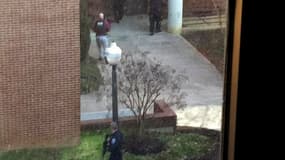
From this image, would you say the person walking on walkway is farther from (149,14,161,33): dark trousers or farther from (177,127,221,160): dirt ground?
(177,127,221,160): dirt ground

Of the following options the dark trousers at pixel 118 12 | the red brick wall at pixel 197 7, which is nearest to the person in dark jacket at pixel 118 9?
the dark trousers at pixel 118 12

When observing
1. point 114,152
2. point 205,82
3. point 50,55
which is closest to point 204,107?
point 205,82

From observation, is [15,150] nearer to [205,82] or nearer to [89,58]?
[89,58]

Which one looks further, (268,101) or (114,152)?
(114,152)

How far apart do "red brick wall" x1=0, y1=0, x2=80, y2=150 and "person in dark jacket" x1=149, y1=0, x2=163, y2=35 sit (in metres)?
0.13

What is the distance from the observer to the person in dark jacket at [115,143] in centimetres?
79

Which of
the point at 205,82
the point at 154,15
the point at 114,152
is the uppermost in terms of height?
the point at 154,15

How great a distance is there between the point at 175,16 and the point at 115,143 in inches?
9.7

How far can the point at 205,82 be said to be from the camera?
0.83 metres

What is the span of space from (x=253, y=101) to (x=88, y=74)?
36cm

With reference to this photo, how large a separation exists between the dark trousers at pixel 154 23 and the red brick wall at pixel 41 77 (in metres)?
0.13

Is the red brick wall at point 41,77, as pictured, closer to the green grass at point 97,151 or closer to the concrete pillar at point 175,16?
the green grass at point 97,151

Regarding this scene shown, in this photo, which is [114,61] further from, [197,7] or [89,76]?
[197,7]

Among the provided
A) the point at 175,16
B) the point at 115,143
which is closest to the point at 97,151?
the point at 115,143
